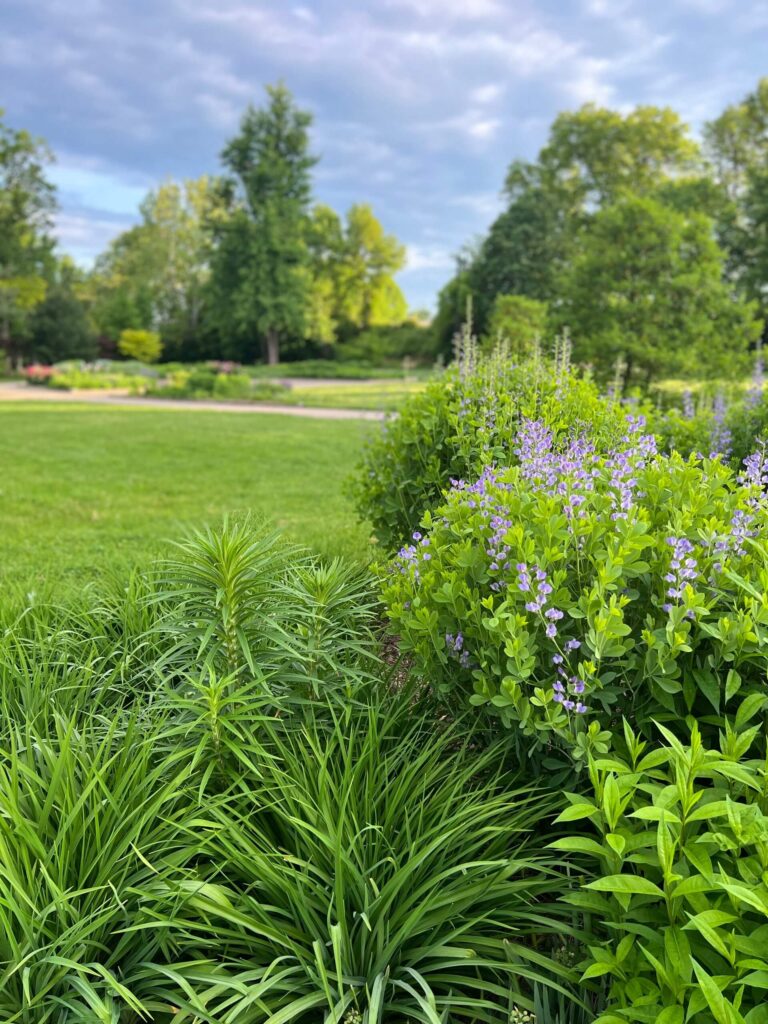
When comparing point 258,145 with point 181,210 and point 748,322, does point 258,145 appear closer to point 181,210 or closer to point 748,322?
point 181,210

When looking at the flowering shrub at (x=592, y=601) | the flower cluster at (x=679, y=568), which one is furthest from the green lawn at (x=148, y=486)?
the flower cluster at (x=679, y=568)

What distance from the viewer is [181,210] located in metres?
56.4

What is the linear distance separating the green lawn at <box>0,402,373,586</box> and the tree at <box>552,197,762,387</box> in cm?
481

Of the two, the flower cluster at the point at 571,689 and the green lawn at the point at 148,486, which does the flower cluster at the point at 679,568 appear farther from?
the green lawn at the point at 148,486

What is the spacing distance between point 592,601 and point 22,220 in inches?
1491

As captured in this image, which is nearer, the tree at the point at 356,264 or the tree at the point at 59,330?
the tree at the point at 59,330

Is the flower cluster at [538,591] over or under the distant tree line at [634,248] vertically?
under

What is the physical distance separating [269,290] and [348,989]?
40.9 meters

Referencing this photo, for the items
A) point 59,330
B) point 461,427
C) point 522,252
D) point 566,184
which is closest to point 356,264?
point 566,184

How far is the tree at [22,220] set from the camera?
102ft

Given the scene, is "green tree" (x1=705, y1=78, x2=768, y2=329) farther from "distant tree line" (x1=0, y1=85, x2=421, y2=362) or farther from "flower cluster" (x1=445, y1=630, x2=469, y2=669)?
"flower cluster" (x1=445, y1=630, x2=469, y2=669)

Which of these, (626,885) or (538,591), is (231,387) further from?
(626,885)

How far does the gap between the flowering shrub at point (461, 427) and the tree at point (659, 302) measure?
760 cm

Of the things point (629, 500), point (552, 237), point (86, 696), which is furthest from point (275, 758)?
point (552, 237)
